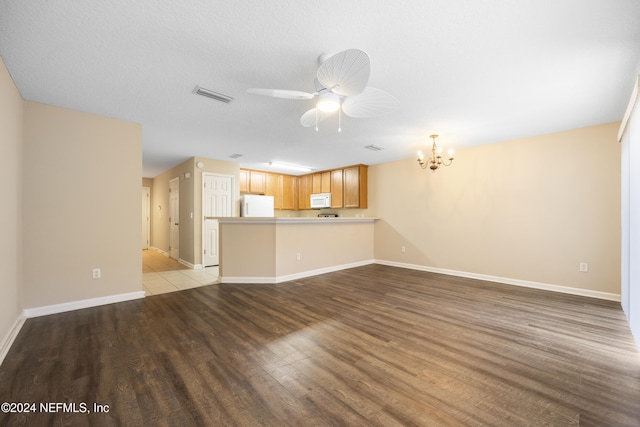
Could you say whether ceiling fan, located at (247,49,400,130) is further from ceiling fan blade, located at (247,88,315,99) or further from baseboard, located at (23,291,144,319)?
baseboard, located at (23,291,144,319)

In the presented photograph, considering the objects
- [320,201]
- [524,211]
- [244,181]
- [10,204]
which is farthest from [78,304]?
[524,211]

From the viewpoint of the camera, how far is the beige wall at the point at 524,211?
354 cm

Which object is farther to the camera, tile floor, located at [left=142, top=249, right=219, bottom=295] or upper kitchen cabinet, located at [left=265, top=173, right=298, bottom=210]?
upper kitchen cabinet, located at [left=265, top=173, right=298, bottom=210]

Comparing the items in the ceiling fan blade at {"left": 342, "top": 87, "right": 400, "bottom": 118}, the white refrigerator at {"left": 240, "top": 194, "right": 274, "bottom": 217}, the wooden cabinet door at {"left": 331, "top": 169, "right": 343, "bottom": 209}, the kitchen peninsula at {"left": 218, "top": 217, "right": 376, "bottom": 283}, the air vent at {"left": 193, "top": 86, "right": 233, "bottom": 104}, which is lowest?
the kitchen peninsula at {"left": 218, "top": 217, "right": 376, "bottom": 283}

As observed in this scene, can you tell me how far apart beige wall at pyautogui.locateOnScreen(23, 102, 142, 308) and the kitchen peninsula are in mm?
1273

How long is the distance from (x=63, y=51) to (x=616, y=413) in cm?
441

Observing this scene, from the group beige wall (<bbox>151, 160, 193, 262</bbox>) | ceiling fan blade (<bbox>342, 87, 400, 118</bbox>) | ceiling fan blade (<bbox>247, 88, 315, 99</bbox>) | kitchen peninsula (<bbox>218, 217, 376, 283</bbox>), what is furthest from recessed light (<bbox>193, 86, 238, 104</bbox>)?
beige wall (<bbox>151, 160, 193, 262</bbox>)

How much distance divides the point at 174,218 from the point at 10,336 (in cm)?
454

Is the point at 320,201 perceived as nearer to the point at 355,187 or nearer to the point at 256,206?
the point at 355,187

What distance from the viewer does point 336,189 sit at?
6902mm

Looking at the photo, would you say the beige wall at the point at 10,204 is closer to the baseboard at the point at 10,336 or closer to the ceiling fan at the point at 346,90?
the baseboard at the point at 10,336

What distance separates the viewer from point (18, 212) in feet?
8.71

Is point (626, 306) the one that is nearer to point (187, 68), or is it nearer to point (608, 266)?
point (608, 266)

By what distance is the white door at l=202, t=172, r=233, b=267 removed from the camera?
5621 mm
